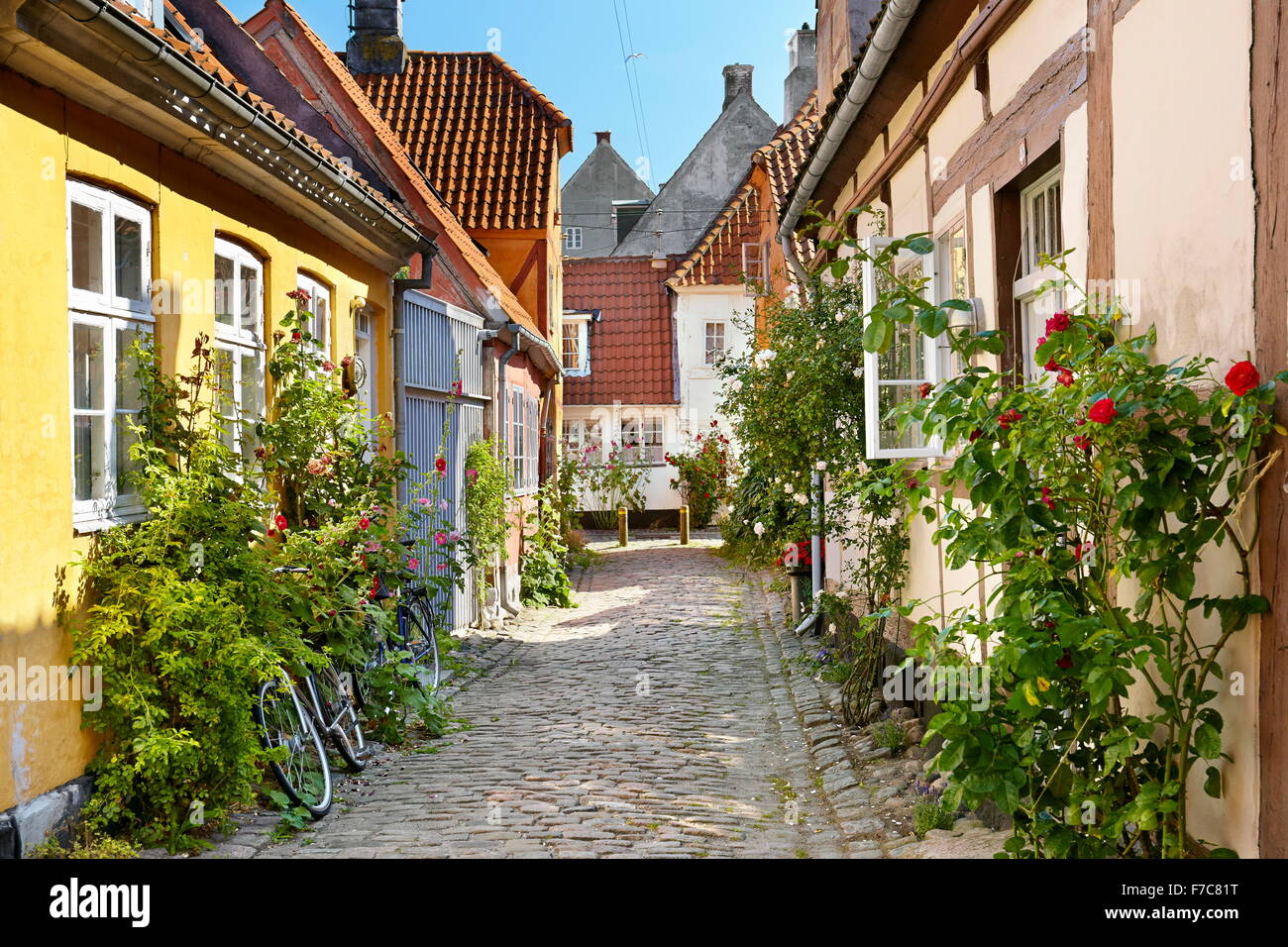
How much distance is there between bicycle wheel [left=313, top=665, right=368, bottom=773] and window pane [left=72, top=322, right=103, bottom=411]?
2.06m

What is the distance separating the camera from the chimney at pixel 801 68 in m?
32.4

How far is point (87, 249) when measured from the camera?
580 centimetres

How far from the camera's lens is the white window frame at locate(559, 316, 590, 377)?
99.4 ft

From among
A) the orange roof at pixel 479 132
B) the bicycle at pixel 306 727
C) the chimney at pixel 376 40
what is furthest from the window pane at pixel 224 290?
the chimney at pixel 376 40

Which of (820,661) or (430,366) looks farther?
(430,366)

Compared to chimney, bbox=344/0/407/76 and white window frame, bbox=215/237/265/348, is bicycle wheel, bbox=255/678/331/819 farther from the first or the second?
chimney, bbox=344/0/407/76

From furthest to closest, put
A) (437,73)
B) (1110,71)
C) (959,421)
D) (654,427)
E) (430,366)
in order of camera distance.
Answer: (654,427)
(437,73)
(430,366)
(1110,71)
(959,421)

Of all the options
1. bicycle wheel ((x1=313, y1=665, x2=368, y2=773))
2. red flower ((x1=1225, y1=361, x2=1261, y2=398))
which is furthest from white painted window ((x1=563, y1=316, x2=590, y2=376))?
red flower ((x1=1225, y1=361, x2=1261, y2=398))

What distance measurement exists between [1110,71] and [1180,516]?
1875 mm

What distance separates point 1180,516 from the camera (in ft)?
11.5

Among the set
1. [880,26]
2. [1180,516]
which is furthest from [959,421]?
[880,26]

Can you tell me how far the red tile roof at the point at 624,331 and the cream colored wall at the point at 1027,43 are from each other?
24.0 meters

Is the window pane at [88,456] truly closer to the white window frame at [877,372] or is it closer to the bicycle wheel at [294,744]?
the bicycle wheel at [294,744]
